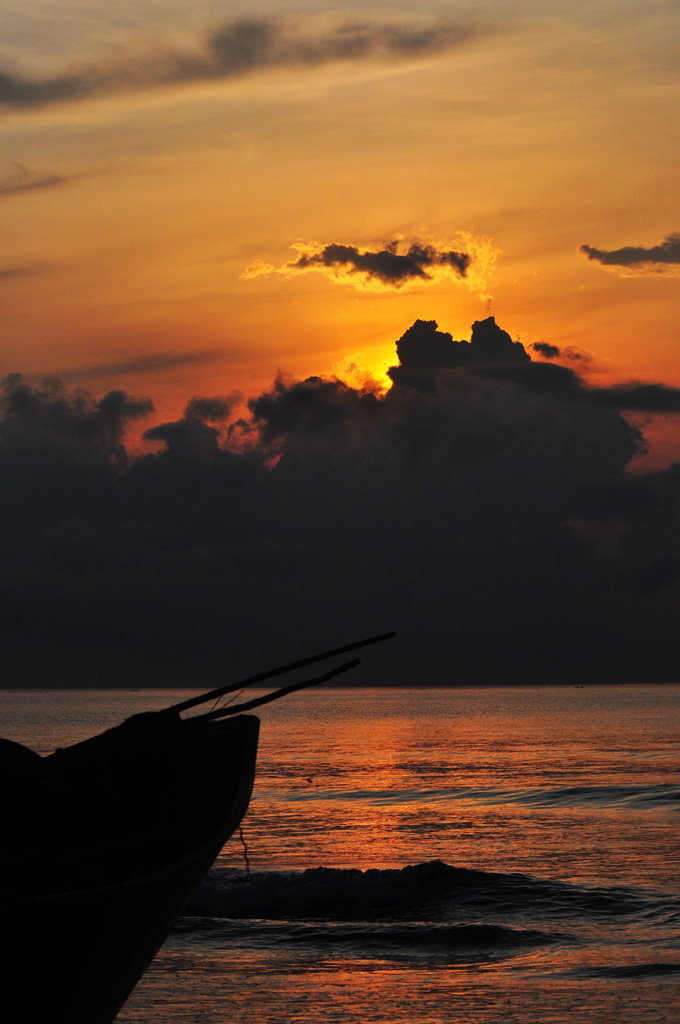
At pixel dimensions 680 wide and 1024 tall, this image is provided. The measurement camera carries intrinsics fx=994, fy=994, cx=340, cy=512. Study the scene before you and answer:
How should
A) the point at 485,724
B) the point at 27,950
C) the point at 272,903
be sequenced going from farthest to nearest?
the point at 485,724 → the point at 272,903 → the point at 27,950

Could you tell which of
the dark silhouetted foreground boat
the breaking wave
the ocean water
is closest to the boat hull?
the dark silhouetted foreground boat

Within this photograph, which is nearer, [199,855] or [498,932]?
[199,855]

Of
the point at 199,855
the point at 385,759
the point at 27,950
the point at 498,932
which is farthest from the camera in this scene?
the point at 385,759

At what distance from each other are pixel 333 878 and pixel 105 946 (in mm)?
18583

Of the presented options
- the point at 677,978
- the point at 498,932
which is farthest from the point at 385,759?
the point at 677,978

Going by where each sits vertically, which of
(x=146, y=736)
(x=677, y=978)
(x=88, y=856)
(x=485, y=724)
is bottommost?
(x=485, y=724)

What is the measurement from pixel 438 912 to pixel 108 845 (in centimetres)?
1665

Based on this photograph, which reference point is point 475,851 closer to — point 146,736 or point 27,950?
point 146,736

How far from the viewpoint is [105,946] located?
8.73 m

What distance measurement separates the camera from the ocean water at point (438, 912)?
629 inches

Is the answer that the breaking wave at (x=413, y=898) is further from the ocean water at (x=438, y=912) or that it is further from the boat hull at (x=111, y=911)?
the boat hull at (x=111, y=911)

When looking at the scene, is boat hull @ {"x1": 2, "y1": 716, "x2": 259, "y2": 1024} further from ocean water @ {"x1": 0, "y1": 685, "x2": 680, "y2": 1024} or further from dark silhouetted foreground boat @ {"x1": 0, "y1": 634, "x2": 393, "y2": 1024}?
ocean water @ {"x1": 0, "y1": 685, "x2": 680, "y2": 1024}

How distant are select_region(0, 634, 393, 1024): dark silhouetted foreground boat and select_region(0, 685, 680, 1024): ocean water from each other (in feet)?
13.2

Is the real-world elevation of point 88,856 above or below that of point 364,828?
above
